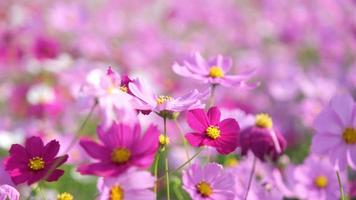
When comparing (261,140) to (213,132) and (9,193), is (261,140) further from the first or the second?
(9,193)

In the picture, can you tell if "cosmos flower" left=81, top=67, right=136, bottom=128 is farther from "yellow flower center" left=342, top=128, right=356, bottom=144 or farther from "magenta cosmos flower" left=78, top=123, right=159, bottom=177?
"yellow flower center" left=342, top=128, right=356, bottom=144

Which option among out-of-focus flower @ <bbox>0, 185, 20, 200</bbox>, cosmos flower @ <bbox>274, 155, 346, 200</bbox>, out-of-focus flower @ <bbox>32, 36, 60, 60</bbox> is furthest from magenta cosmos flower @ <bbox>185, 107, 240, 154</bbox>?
out-of-focus flower @ <bbox>32, 36, 60, 60</bbox>

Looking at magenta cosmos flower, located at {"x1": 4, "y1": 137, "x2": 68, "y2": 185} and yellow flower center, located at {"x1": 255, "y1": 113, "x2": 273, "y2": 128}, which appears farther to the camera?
yellow flower center, located at {"x1": 255, "y1": 113, "x2": 273, "y2": 128}

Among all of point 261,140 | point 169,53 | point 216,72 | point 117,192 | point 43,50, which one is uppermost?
point 169,53

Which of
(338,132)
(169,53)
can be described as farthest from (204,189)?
(169,53)

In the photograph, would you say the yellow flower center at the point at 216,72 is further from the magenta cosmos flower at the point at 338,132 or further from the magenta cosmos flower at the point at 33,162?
the magenta cosmos flower at the point at 33,162

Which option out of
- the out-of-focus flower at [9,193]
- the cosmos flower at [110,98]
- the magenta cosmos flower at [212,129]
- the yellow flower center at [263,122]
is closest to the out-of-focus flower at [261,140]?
the yellow flower center at [263,122]

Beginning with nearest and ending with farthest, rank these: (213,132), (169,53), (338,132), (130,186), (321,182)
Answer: (130,186), (213,132), (338,132), (321,182), (169,53)
